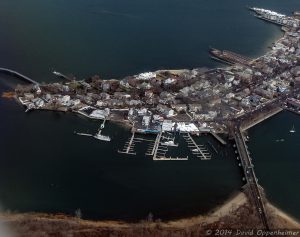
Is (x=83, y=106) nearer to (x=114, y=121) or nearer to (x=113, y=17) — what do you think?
(x=114, y=121)

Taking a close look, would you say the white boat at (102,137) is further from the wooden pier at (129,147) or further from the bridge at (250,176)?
the bridge at (250,176)

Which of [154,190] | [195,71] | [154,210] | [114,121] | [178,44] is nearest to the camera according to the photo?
[154,210]

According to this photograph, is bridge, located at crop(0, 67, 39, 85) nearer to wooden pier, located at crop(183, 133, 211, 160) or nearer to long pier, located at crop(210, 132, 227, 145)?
wooden pier, located at crop(183, 133, 211, 160)

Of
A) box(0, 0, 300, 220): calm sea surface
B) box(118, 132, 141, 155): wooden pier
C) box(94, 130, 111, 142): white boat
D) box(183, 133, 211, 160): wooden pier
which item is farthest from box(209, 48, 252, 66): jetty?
box(94, 130, 111, 142): white boat

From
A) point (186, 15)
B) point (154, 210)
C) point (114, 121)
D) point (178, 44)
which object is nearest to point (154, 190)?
point (154, 210)

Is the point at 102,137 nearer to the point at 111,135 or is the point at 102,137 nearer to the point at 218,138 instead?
the point at 111,135

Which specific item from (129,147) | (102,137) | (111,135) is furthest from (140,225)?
(111,135)
